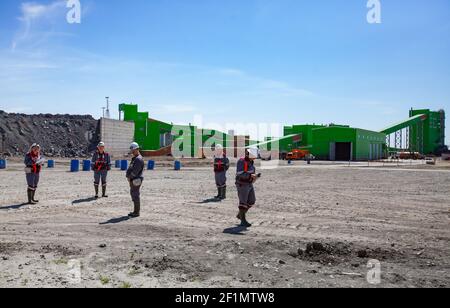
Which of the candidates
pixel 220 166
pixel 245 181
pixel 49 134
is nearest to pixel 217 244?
pixel 245 181

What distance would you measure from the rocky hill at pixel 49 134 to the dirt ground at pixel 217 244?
170 ft

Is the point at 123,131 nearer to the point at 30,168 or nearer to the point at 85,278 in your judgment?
the point at 30,168

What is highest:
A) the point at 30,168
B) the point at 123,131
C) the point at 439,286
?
the point at 123,131

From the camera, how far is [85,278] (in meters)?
6.16

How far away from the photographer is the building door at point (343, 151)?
65.5 meters

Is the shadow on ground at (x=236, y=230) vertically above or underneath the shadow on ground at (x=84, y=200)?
underneath

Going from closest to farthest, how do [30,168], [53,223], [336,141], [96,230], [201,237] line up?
[201,237]
[96,230]
[53,223]
[30,168]
[336,141]

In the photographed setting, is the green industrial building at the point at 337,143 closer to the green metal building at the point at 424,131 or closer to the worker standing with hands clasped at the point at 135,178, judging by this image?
the green metal building at the point at 424,131

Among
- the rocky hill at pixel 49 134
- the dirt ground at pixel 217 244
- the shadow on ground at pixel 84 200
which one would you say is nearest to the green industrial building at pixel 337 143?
the rocky hill at pixel 49 134

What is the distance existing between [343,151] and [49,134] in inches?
1960

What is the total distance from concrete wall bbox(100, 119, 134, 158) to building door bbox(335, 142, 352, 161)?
32554 millimetres

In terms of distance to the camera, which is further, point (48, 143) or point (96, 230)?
point (48, 143)

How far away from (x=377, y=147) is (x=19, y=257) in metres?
76.4

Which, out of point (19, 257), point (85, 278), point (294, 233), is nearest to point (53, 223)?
point (19, 257)
